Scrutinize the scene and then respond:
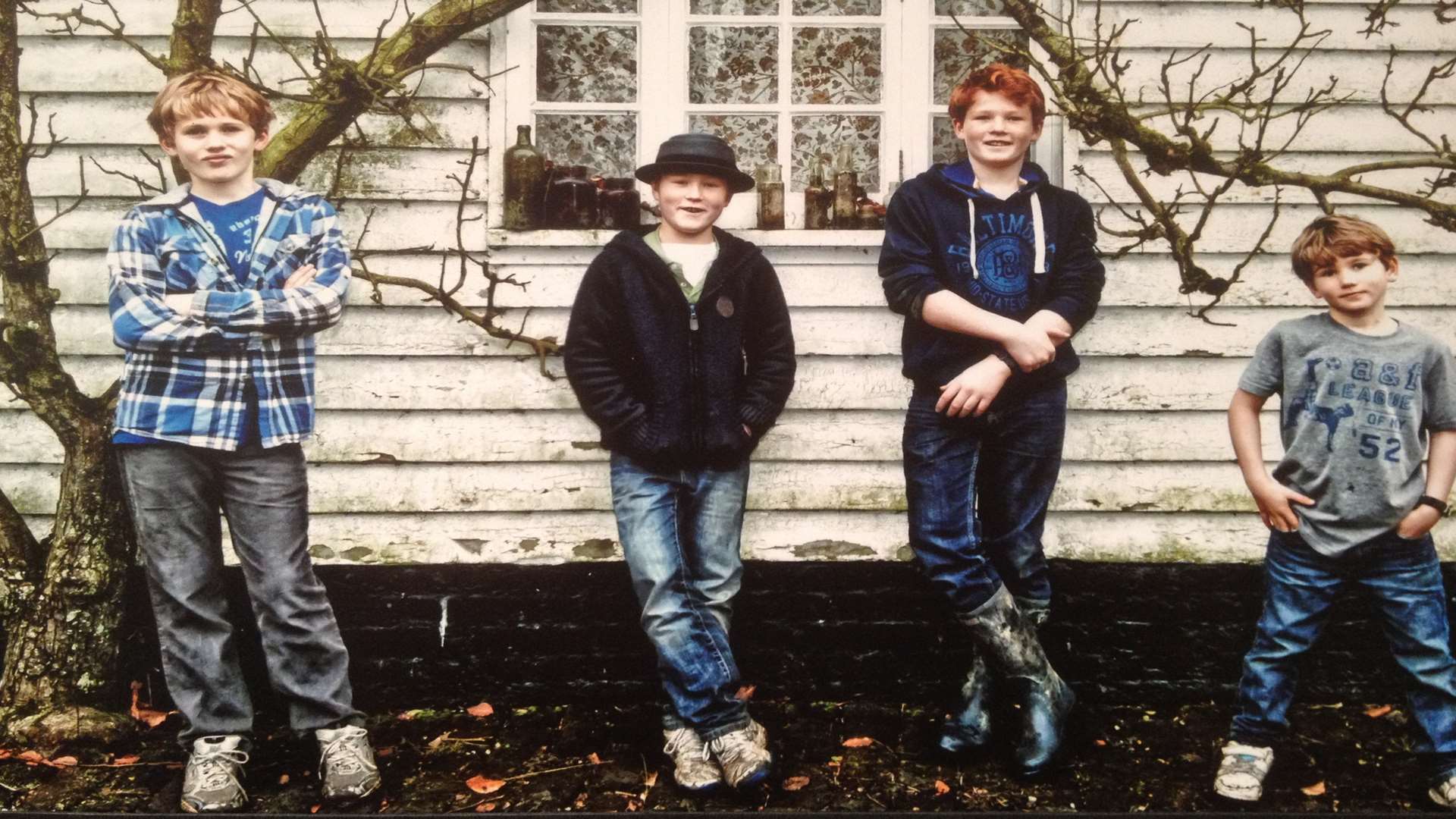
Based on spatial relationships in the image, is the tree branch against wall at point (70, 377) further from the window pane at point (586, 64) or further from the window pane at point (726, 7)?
the window pane at point (726, 7)

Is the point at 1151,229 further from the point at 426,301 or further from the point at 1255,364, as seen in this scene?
the point at 426,301

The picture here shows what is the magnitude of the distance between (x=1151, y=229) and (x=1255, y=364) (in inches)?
20.3

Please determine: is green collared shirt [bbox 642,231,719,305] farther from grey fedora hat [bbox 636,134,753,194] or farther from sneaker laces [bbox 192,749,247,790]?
sneaker laces [bbox 192,749,247,790]

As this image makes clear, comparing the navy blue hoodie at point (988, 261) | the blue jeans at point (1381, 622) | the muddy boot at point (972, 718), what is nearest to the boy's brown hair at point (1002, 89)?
the navy blue hoodie at point (988, 261)

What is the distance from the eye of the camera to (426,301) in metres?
3.52

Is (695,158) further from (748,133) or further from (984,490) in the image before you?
(984,490)

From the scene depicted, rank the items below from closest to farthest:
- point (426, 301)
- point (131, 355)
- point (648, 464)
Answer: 1. point (131, 355)
2. point (648, 464)
3. point (426, 301)

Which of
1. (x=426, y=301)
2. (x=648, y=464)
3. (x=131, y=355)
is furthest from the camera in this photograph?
(x=426, y=301)

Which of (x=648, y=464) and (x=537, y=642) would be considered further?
(x=537, y=642)

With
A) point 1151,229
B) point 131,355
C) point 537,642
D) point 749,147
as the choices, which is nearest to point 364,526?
point 537,642

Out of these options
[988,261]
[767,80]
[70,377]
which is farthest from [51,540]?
[988,261]

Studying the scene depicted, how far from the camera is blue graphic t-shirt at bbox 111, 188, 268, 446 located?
2881mm


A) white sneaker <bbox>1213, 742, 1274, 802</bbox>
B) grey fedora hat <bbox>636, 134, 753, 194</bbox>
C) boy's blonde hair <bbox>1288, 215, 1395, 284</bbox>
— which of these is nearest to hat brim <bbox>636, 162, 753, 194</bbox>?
grey fedora hat <bbox>636, 134, 753, 194</bbox>

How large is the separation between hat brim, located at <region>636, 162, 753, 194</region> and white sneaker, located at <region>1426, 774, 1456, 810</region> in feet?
8.48
